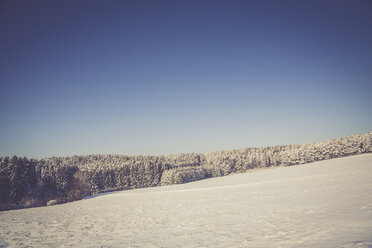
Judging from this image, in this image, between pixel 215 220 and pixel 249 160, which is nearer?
pixel 215 220

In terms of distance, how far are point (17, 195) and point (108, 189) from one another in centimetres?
3593

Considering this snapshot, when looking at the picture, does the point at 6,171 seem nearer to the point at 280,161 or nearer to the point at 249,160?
the point at 249,160

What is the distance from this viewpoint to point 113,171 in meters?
71.8

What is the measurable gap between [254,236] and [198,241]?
2.19 m

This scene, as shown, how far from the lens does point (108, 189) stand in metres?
70.1

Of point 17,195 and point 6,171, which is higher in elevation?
point 6,171

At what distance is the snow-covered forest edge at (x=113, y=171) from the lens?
3612 cm

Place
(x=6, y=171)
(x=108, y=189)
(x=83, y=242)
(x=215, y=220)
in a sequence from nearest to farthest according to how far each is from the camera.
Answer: (x=83, y=242), (x=215, y=220), (x=6, y=171), (x=108, y=189)

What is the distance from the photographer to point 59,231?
45.0 ft

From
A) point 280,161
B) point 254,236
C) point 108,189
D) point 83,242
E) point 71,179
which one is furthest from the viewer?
point 280,161

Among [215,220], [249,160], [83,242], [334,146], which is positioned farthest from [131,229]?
[249,160]

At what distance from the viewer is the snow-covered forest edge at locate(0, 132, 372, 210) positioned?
3612 cm

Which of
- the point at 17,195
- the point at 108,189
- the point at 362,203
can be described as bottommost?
the point at 108,189

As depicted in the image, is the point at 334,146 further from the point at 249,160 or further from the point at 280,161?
the point at 249,160
